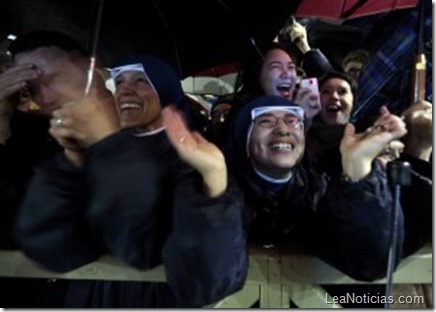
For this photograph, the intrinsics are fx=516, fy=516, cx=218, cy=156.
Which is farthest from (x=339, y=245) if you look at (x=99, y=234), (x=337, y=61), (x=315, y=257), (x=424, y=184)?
(x=337, y=61)

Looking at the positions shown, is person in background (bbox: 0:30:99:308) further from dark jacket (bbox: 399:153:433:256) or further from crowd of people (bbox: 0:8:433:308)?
dark jacket (bbox: 399:153:433:256)

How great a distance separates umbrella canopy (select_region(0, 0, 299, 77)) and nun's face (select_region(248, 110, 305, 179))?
1.67 feet

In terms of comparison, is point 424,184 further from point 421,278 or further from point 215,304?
point 215,304

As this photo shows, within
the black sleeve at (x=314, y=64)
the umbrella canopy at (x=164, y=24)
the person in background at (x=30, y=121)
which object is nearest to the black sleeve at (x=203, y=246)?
the person in background at (x=30, y=121)

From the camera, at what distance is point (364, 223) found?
71cm

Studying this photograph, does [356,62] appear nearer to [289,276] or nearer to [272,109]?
[272,109]

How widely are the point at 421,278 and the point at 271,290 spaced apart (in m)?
0.23

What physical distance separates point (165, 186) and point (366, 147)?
0.28 m

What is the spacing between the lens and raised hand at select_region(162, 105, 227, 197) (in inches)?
25.7

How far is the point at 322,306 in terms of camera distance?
78 cm

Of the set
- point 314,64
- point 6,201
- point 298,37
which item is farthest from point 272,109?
point 298,37

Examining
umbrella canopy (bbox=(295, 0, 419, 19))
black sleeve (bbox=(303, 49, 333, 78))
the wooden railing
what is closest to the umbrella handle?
the wooden railing

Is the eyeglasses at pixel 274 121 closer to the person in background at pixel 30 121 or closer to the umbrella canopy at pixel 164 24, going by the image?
the person in background at pixel 30 121

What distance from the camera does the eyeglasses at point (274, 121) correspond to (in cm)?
89
